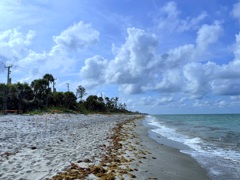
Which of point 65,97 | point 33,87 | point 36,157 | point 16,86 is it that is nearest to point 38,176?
point 36,157

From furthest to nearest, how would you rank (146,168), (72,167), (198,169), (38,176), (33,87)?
(33,87) → (198,169) → (146,168) → (72,167) → (38,176)

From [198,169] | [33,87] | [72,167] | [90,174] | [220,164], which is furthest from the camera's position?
[33,87]

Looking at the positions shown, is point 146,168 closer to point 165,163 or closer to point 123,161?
point 123,161

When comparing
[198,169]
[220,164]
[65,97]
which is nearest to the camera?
[198,169]

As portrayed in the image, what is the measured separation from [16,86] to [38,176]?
184ft

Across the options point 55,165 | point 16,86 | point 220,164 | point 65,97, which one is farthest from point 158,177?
point 65,97

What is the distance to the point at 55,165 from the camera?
8.57 m

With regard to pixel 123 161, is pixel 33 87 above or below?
above

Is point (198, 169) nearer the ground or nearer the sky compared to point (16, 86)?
nearer the ground

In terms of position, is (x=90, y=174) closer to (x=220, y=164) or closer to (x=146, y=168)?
(x=146, y=168)

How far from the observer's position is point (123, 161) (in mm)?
10133

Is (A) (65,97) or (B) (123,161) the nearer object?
(B) (123,161)

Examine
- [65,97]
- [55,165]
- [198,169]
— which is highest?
[65,97]

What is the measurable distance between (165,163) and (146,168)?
1.91 meters
